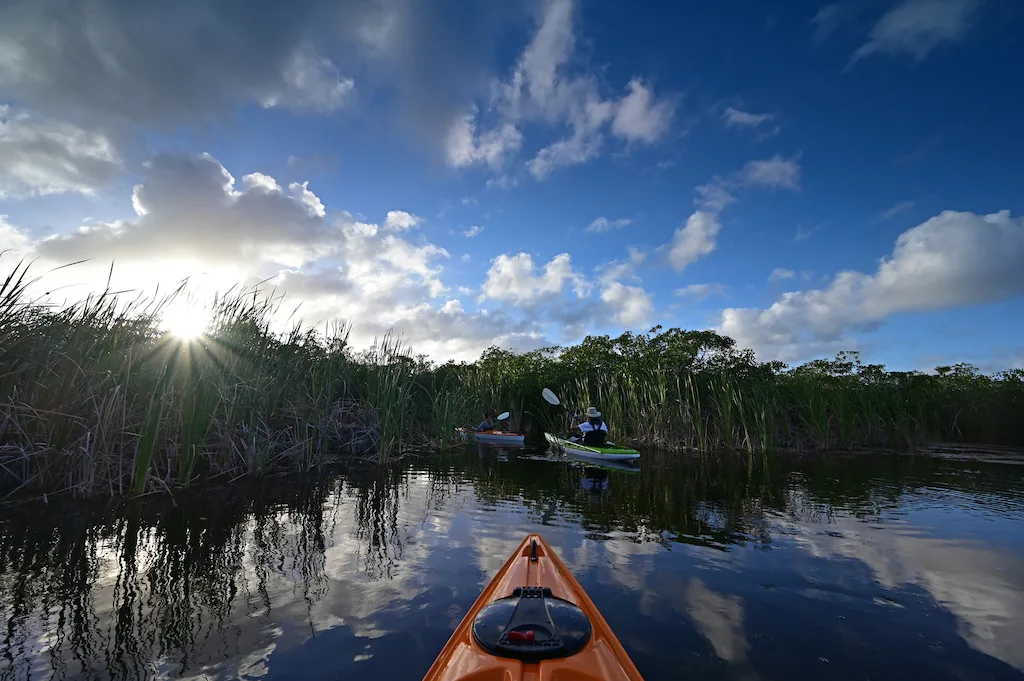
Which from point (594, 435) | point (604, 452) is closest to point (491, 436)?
point (594, 435)

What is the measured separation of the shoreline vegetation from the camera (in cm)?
597

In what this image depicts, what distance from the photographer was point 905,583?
4539 mm

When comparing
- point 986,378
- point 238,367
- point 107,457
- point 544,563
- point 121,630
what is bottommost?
point 121,630

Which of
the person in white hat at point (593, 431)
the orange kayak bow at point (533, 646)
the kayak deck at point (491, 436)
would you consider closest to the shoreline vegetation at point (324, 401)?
the kayak deck at point (491, 436)

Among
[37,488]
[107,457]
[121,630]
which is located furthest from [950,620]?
[37,488]

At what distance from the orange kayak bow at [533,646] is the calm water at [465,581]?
0.71 m

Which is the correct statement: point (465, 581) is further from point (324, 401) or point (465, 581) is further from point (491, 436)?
point (491, 436)

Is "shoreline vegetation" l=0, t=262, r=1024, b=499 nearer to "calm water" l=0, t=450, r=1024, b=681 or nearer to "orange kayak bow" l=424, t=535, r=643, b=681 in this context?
"calm water" l=0, t=450, r=1024, b=681

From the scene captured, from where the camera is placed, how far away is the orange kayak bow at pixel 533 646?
2.13 m

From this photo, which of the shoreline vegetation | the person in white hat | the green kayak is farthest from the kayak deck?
the person in white hat

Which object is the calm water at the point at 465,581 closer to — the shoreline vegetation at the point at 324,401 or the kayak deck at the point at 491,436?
the shoreline vegetation at the point at 324,401

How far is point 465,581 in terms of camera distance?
4.32 m

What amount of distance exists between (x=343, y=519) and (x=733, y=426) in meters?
14.0

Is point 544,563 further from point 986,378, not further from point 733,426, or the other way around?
point 986,378
